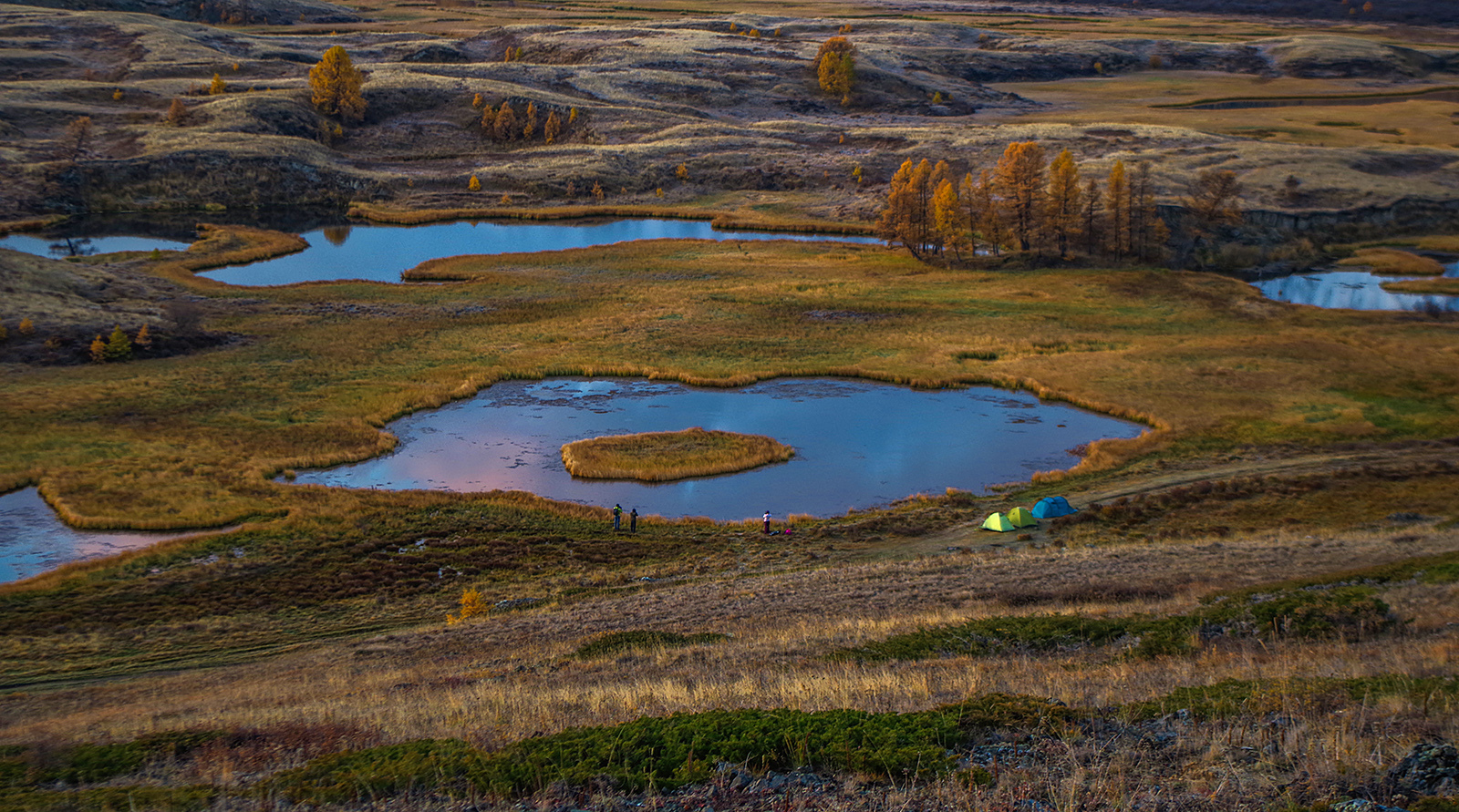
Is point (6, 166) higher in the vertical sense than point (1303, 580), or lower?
higher

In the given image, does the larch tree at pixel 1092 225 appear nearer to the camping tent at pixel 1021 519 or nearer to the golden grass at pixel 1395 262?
the golden grass at pixel 1395 262

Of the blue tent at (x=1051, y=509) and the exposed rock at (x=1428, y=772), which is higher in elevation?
the exposed rock at (x=1428, y=772)

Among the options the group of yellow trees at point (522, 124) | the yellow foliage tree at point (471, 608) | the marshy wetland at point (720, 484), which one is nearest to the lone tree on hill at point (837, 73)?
the marshy wetland at point (720, 484)

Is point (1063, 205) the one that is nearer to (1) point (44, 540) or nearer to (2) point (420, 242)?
(2) point (420, 242)

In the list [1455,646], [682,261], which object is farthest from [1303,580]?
[682,261]

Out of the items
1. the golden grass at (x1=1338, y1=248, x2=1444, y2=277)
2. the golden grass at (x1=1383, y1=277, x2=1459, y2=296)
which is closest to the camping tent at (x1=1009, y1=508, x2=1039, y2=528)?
the golden grass at (x1=1383, y1=277, x2=1459, y2=296)

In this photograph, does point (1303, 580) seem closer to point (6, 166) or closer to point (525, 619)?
point (525, 619)

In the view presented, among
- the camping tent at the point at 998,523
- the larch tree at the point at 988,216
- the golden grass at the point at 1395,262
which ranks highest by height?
the larch tree at the point at 988,216
